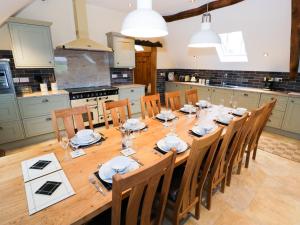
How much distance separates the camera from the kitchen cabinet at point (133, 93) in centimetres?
416

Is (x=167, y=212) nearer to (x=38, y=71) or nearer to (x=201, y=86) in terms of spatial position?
(x=38, y=71)

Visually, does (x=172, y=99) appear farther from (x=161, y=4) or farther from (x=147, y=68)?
(x=147, y=68)

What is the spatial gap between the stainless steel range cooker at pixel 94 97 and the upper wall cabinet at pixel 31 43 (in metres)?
0.71

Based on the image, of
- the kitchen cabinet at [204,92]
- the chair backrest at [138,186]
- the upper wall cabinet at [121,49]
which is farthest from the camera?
the kitchen cabinet at [204,92]

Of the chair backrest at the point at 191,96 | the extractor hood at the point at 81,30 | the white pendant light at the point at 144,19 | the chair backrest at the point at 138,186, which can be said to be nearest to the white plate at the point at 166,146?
the chair backrest at the point at 138,186

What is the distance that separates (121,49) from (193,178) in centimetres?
369

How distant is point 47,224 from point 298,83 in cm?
473

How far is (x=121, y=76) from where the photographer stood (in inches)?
185

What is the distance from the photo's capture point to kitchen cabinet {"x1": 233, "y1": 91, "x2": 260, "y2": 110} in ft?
12.5

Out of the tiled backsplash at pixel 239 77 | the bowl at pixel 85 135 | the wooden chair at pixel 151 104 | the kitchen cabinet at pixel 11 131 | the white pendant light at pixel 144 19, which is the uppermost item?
the white pendant light at pixel 144 19

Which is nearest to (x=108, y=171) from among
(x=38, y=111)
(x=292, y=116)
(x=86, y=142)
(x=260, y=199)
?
(x=86, y=142)

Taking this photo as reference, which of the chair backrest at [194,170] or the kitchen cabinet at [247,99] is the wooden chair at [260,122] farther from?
the kitchen cabinet at [247,99]

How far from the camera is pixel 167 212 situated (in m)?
1.66

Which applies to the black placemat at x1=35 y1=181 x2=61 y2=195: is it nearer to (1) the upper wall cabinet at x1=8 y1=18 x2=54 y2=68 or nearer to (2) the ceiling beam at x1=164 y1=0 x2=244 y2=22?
(1) the upper wall cabinet at x1=8 y1=18 x2=54 y2=68
